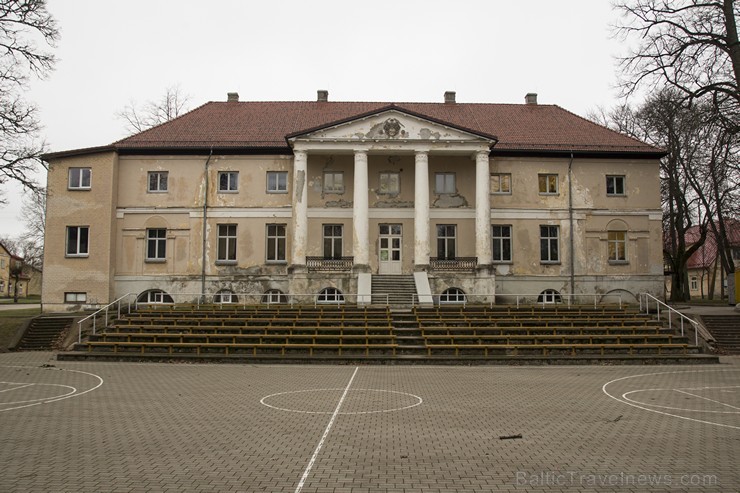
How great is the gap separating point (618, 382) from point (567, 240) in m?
18.6

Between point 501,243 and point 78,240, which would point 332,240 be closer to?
point 501,243

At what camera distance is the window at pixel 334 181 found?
34281mm

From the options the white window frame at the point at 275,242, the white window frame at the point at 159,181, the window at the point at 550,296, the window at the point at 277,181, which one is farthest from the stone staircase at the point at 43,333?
the window at the point at 550,296

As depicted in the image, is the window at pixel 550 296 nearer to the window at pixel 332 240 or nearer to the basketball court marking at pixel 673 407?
the window at pixel 332 240

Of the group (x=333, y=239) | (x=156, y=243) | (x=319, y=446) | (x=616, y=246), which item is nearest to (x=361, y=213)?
(x=333, y=239)

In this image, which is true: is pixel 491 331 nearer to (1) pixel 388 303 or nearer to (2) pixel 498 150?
(1) pixel 388 303

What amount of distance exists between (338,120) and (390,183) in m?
4.82

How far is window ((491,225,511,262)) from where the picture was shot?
34.2 meters

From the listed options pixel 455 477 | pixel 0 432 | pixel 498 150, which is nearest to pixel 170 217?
pixel 498 150

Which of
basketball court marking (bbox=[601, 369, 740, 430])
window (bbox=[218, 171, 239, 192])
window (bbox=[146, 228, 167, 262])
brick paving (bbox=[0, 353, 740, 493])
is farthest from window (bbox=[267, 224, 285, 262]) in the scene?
basketball court marking (bbox=[601, 369, 740, 430])

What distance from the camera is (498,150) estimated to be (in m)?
34.1

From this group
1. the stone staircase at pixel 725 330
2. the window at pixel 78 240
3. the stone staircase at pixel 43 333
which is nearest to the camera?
the stone staircase at pixel 725 330

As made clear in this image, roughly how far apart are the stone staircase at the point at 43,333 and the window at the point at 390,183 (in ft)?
55.8

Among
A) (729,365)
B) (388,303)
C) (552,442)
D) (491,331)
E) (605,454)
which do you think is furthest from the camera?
(388,303)
